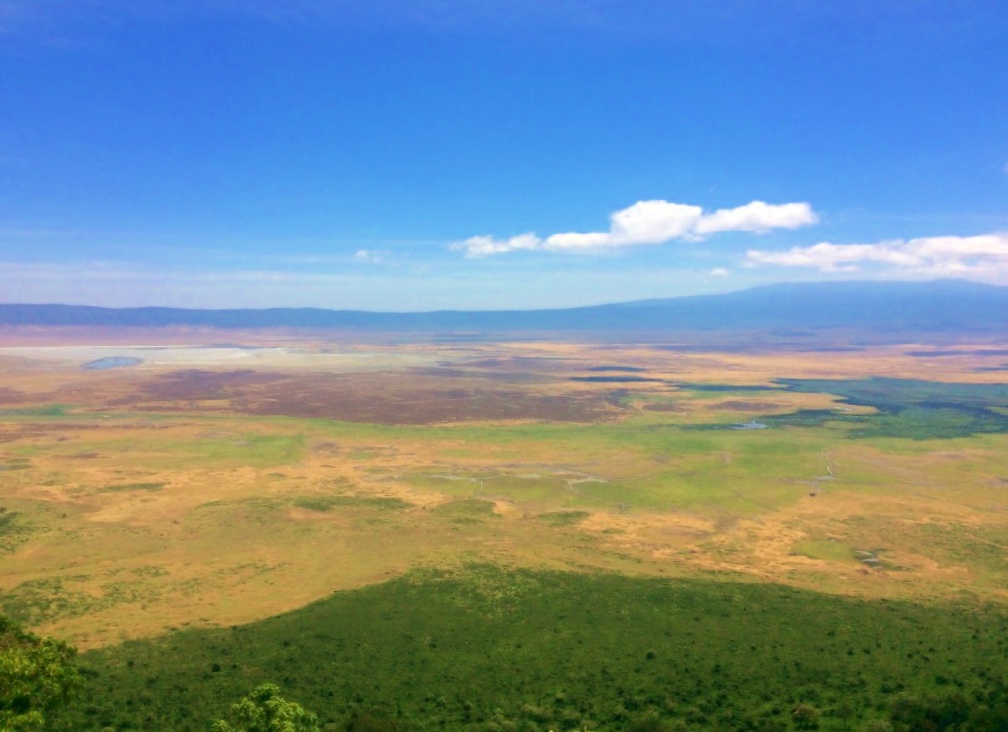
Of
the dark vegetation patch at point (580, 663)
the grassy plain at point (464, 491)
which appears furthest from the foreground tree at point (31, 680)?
the grassy plain at point (464, 491)

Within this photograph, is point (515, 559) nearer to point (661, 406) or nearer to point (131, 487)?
point (131, 487)

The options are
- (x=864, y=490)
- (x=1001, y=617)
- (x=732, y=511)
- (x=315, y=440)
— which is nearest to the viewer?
(x=1001, y=617)

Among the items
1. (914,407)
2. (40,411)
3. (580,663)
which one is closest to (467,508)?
(580,663)

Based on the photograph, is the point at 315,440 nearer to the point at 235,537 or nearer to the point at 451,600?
the point at 235,537

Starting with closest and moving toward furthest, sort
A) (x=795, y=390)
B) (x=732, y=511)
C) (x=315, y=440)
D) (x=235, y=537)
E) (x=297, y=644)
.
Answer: (x=297, y=644)
(x=235, y=537)
(x=732, y=511)
(x=315, y=440)
(x=795, y=390)

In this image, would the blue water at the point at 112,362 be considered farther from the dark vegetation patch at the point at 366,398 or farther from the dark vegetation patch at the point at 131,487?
the dark vegetation patch at the point at 131,487

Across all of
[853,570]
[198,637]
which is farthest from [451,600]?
[853,570]

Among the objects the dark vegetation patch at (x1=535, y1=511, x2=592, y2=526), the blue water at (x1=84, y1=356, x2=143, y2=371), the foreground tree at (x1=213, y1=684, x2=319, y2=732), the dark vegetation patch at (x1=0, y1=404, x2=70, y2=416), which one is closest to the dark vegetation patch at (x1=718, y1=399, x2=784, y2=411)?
the dark vegetation patch at (x1=535, y1=511, x2=592, y2=526)

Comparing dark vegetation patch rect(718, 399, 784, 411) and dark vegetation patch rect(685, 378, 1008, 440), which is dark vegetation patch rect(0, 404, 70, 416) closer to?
dark vegetation patch rect(685, 378, 1008, 440)
